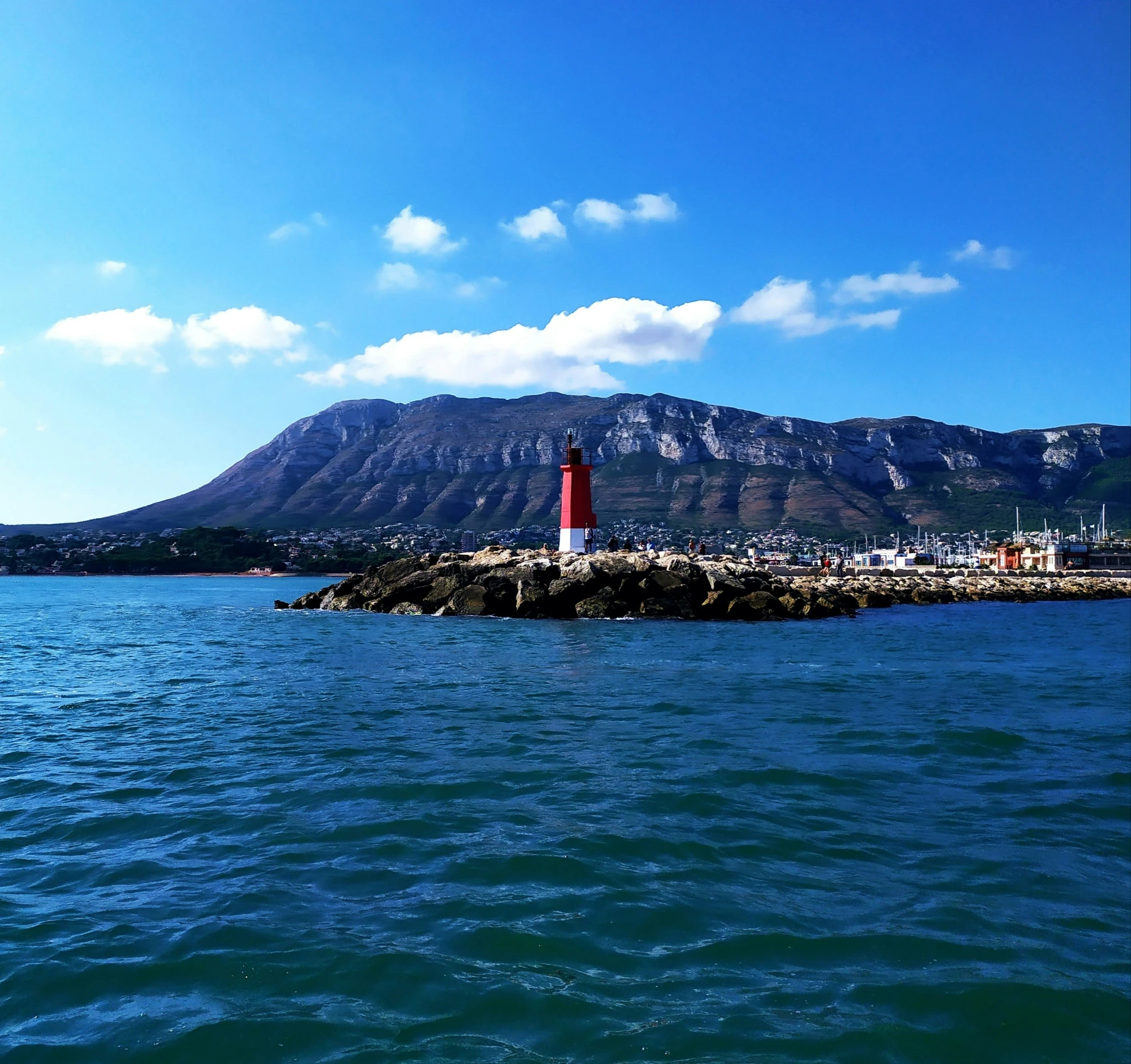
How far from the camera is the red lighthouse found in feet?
191

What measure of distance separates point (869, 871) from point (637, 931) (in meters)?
2.70

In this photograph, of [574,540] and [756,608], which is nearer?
[756,608]

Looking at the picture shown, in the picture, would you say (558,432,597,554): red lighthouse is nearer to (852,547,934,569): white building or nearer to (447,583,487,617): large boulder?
(447,583,487,617): large boulder

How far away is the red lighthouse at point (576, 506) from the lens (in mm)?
58344

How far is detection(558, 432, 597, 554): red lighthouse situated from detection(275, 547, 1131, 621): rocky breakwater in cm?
251

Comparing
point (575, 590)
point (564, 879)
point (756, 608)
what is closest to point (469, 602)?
point (575, 590)

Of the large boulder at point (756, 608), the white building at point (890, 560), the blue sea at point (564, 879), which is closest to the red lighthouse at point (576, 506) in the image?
the large boulder at point (756, 608)

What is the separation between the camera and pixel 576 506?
59.5 metres

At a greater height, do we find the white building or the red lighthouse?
the red lighthouse

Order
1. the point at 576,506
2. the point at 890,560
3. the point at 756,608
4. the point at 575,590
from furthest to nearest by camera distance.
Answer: the point at 890,560 → the point at 576,506 → the point at 756,608 → the point at 575,590

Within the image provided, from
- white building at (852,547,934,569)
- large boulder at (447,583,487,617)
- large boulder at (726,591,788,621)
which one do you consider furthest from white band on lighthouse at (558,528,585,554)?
white building at (852,547,934,569)

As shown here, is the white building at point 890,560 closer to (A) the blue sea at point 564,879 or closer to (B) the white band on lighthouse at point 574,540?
(B) the white band on lighthouse at point 574,540

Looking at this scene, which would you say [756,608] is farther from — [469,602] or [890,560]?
[890,560]

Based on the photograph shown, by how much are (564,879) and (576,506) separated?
52093mm
